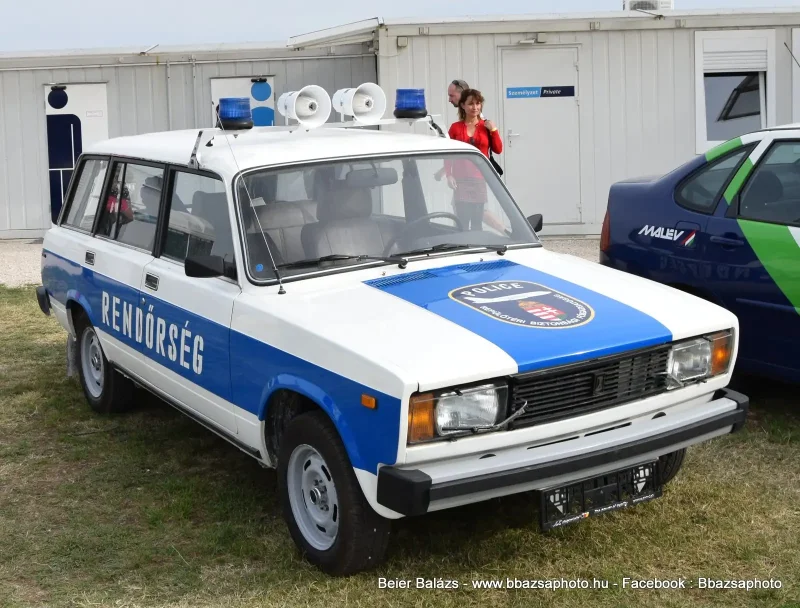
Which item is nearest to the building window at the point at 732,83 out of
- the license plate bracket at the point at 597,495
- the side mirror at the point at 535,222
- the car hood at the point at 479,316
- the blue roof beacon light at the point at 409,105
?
the blue roof beacon light at the point at 409,105

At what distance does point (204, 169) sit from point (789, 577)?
3214mm

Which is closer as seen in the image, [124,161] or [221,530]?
[221,530]

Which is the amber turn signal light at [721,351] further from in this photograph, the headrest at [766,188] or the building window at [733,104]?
the building window at [733,104]

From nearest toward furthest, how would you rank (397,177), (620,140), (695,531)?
(695,531), (397,177), (620,140)

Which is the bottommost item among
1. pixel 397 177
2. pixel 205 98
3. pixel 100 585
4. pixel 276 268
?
pixel 100 585

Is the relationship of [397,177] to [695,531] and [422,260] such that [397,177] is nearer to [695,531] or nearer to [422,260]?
[422,260]

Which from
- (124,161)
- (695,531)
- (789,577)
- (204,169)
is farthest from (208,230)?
(789,577)

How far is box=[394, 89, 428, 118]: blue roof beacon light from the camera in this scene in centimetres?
592

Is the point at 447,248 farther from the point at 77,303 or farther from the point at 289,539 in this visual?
the point at 77,303

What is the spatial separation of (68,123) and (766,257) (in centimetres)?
1213

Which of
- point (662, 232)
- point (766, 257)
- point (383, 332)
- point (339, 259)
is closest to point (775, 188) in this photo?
point (766, 257)

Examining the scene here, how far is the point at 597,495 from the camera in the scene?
4117 mm

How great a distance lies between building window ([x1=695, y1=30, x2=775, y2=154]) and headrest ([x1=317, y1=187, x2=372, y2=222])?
10.1m

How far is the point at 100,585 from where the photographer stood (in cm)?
434
